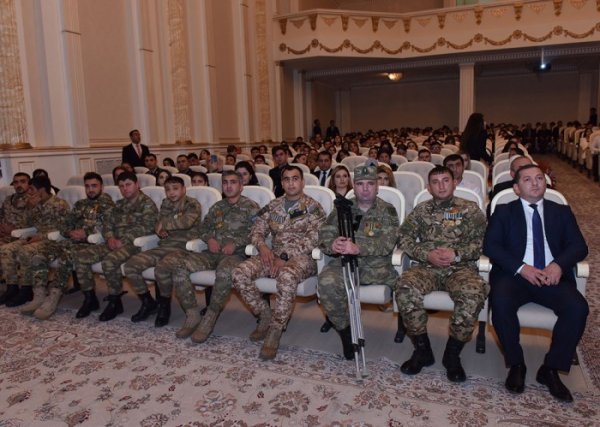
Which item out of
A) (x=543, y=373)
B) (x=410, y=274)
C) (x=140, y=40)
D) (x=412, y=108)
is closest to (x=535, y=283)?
(x=543, y=373)

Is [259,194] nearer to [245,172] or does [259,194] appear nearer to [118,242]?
[245,172]

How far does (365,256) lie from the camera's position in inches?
128

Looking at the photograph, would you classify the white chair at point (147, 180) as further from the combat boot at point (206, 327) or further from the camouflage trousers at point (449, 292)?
the camouflage trousers at point (449, 292)

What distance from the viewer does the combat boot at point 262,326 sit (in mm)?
3477

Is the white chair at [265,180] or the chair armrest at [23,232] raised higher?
the white chair at [265,180]

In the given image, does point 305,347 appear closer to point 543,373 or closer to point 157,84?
point 543,373

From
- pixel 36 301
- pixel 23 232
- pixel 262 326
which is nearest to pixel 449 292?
pixel 262 326

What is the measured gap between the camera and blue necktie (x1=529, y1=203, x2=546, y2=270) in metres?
2.88

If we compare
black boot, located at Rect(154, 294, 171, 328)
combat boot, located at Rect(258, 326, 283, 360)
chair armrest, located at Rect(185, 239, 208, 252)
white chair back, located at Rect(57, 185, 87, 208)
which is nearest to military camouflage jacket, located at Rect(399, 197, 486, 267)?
combat boot, located at Rect(258, 326, 283, 360)

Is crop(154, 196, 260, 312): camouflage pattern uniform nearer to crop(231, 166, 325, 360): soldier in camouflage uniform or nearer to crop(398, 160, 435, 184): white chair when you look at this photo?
crop(231, 166, 325, 360): soldier in camouflage uniform

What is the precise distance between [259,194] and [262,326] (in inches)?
48.2

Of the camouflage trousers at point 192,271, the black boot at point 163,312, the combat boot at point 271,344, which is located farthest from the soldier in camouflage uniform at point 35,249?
the combat boot at point 271,344

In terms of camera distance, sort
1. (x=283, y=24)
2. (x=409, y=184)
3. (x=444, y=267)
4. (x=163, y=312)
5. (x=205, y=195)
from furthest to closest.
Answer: (x=283, y=24) < (x=409, y=184) < (x=205, y=195) < (x=163, y=312) < (x=444, y=267)

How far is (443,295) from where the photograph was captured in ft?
9.46
